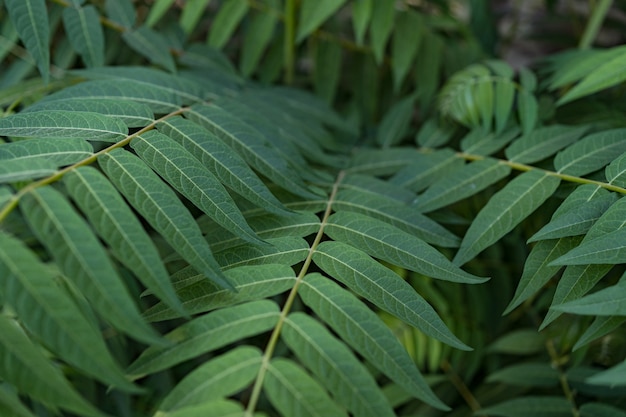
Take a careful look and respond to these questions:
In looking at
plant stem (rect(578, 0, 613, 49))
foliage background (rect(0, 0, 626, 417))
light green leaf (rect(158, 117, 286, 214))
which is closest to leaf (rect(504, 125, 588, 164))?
foliage background (rect(0, 0, 626, 417))

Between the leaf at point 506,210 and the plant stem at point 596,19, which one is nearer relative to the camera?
the leaf at point 506,210

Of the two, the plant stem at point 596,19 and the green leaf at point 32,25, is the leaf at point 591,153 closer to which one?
the plant stem at point 596,19

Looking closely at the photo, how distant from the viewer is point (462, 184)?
82cm

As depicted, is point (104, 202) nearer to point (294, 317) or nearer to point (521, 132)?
point (294, 317)

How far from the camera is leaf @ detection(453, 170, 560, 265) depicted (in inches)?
27.5

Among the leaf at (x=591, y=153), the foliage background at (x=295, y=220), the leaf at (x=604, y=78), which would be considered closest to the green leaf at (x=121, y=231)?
the foliage background at (x=295, y=220)

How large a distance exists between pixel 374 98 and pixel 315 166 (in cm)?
38

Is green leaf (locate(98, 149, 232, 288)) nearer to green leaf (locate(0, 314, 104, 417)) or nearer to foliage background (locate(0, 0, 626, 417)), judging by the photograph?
foliage background (locate(0, 0, 626, 417))

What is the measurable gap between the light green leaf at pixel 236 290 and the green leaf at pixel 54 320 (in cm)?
Result: 11

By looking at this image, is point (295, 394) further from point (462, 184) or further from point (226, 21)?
point (226, 21)

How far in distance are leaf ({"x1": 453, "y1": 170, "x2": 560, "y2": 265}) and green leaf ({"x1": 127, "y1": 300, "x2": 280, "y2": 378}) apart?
25 centimetres

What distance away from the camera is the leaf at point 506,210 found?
27.5 inches

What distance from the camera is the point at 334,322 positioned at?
0.55m

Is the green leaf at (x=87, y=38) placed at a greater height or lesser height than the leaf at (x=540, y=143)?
greater
